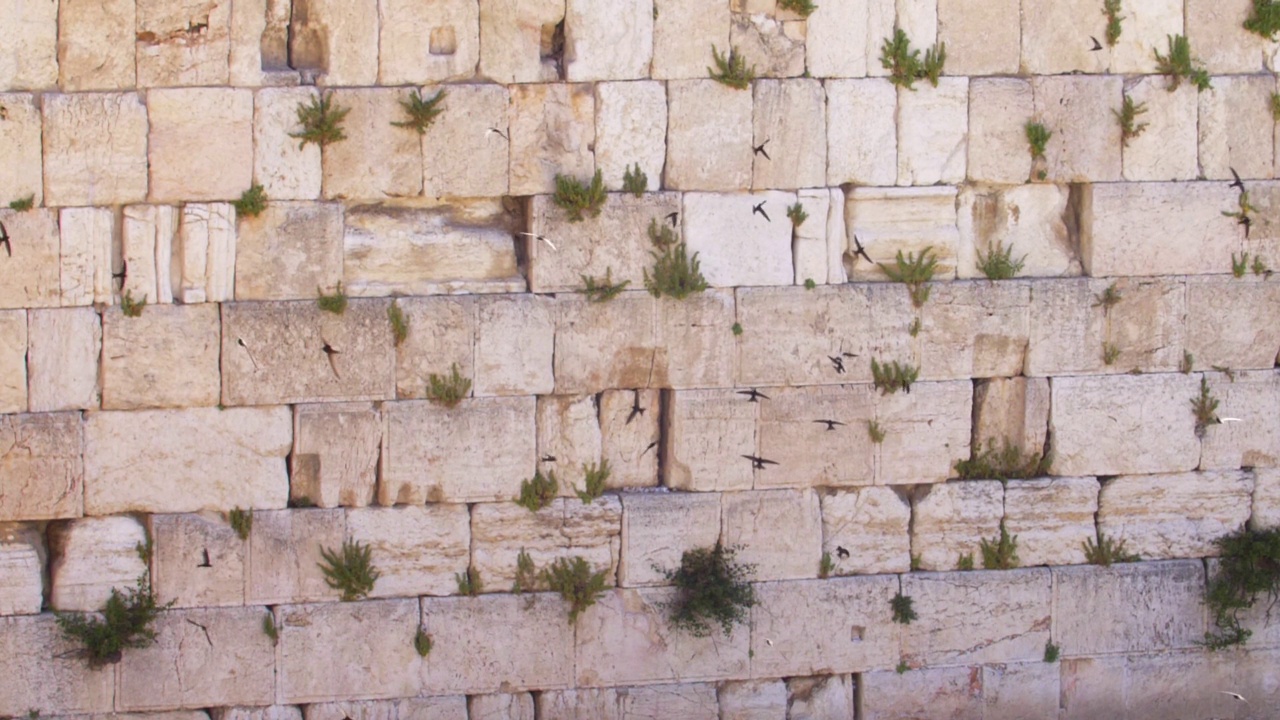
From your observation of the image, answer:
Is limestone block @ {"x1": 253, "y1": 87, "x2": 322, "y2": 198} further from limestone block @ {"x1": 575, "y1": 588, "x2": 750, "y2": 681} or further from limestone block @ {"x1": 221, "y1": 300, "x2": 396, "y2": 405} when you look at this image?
limestone block @ {"x1": 575, "y1": 588, "x2": 750, "y2": 681}

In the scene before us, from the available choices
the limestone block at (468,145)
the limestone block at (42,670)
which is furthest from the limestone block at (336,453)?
the limestone block at (42,670)

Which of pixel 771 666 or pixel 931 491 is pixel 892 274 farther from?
pixel 771 666

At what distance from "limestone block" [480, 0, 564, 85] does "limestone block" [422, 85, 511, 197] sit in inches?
5.0

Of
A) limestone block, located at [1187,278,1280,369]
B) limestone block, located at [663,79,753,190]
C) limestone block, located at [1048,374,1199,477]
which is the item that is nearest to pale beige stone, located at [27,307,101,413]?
limestone block, located at [663,79,753,190]

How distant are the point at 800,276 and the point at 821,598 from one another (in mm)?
1940

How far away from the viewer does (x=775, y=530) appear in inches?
281

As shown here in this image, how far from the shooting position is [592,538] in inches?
275

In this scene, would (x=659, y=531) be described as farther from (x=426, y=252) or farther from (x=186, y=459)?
(x=186, y=459)

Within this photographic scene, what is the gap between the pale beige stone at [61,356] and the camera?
6.60 meters

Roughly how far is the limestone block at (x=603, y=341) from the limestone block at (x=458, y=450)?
1.02 feet

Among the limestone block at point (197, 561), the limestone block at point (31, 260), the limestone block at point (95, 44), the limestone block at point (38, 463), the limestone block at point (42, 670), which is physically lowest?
the limestone block at point (42, 670)

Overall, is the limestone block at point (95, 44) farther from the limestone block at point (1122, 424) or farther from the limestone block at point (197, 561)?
the limestone block at point (1122, 424)

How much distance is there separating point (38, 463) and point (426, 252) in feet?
8.00

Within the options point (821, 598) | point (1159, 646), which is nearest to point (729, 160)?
point (821, 598)
